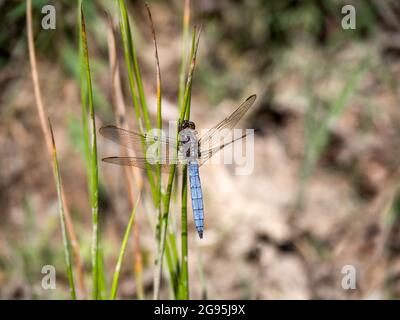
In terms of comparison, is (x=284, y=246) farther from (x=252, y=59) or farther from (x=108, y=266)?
(x=252, y=59)

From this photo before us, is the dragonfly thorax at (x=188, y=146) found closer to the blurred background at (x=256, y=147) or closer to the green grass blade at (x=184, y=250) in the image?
the green grass blade at (x=184, y=250)

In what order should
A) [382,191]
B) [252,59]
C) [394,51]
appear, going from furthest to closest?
1. [252,59]
2. [394,51]
3. [382,191]

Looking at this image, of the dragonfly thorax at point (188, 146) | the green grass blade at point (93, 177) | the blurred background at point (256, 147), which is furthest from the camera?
the blurred background at point (256, 147)

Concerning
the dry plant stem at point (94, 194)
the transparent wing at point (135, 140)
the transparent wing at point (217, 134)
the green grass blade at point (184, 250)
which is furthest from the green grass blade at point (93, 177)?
the transparent wing at point (217, 134)

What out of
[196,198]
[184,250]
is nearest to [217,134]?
[196,198]

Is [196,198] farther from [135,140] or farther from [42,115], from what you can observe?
[42,115]
